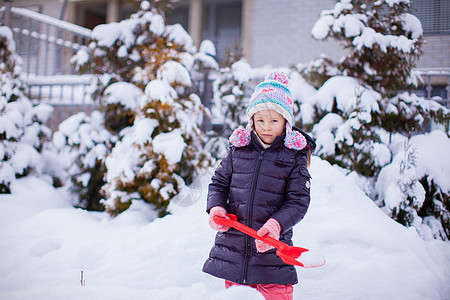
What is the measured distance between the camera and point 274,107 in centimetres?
163

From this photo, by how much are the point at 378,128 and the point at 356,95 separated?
0.43 m

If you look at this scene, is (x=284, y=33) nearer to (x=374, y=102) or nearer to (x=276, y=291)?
(x=374, y=102)

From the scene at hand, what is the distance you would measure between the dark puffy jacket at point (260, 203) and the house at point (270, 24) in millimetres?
3002

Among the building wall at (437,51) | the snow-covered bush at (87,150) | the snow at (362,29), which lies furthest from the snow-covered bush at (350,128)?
the snow-covered bush at (87,150)

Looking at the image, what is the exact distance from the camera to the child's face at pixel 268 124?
165cm

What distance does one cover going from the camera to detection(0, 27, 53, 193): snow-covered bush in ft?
13.7

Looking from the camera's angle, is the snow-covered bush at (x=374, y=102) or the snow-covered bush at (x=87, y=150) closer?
the snow-covered bush at (x=374, y=102)

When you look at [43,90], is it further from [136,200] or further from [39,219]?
[136,200]

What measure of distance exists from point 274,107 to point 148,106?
2167 millimetres

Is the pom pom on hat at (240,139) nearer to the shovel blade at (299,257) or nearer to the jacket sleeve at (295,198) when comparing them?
the jacket sleeve at (295,198)

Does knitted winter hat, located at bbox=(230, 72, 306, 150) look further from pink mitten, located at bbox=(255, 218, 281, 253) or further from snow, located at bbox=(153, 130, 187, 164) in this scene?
snow, located at bbox=(153, 130, 187, 164)

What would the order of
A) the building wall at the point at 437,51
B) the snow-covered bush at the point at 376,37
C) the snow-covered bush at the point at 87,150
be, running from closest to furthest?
the snow-covered bush at the point at 376,37, the snow-covered bush at the point at 87,150, the building wall at the point at 437,51

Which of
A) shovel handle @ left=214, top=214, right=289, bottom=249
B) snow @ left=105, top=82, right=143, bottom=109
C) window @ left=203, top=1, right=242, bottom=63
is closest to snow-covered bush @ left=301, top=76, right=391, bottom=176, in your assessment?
snow @ left=105, top=82, right=143, bottom=109

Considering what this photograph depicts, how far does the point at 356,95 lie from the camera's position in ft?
11.2
